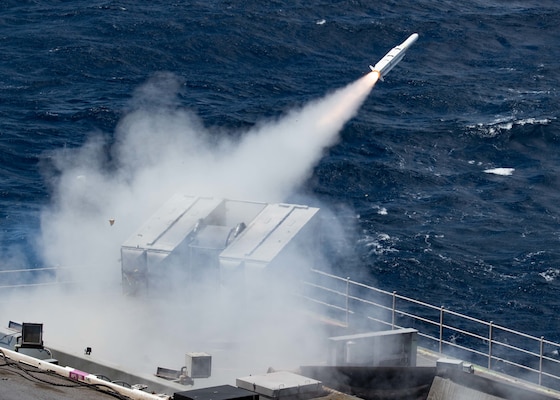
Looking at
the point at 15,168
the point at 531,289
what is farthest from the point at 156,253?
the point at 15,168

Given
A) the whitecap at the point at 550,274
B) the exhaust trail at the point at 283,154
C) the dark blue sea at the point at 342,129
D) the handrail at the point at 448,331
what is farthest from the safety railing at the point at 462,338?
the whitecap at the point at 550,274

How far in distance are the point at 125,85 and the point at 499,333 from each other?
3045cm

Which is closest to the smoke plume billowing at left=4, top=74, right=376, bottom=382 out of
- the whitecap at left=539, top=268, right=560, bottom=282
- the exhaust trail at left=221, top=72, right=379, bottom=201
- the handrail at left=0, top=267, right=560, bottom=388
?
the exhaust trail at left=221, top=72, right=379, bottom=201

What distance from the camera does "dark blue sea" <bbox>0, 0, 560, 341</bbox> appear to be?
5041cm

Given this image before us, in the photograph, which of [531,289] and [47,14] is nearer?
[531,289]

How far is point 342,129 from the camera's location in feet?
218

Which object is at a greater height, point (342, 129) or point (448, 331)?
point (342, 129)

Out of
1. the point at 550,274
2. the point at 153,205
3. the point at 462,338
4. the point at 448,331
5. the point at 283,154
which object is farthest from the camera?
the point at 550,274

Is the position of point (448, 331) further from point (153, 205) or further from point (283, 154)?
point (153, 205)

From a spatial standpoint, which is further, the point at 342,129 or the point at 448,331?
the point at 342,129

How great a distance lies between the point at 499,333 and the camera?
1884 inches

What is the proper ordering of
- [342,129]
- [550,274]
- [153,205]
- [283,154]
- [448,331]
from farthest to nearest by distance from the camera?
[342,129]
[550,274]
[283,154]
[448,331]
[153,205]

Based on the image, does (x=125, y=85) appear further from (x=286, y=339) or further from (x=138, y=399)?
(x=138, y=399)

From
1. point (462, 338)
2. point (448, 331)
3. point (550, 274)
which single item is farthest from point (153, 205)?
point (550, 274)
